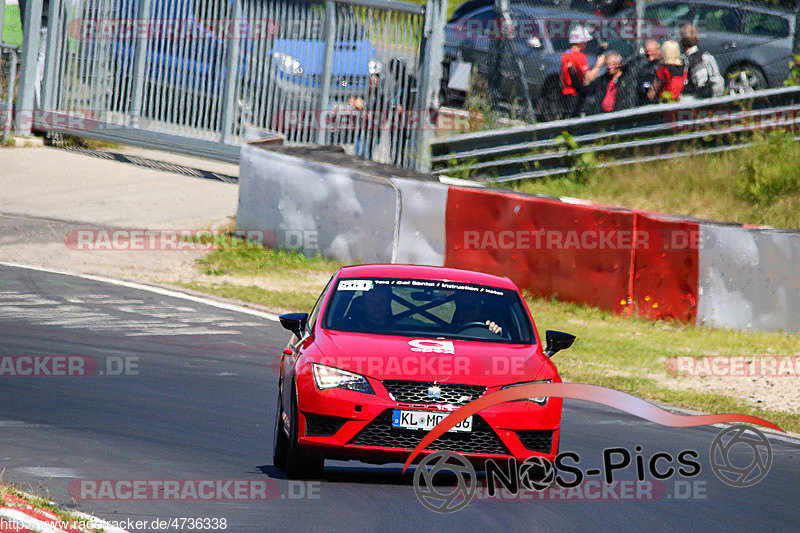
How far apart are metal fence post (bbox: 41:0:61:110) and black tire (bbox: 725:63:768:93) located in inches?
485

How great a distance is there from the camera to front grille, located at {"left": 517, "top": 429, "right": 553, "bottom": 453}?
25.4 ft

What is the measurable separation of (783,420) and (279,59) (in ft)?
45.1

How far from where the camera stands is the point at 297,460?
25.6 ft

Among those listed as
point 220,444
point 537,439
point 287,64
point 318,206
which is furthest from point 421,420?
point 287,64

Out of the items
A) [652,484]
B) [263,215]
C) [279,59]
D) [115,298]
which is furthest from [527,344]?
[279,59]

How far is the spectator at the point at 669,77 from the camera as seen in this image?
20.0 meters

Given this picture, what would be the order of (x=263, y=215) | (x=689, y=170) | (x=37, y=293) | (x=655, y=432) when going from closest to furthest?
1. (x=655, y=432)
2. (x=37, y=293)
3. (x=263, y=215)
4. (x=689, y=170)

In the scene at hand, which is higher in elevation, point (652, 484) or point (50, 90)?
point (50, 90)

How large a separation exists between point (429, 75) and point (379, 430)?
15384mm

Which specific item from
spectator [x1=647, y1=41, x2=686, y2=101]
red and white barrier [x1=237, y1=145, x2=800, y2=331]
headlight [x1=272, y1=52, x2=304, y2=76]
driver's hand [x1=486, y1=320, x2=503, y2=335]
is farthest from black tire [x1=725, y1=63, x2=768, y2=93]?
driver's hand [x1=486, y1=320, x2=503, y2=335]

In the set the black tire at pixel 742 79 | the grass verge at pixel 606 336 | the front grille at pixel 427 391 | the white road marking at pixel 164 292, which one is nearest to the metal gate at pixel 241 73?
the grass verge at pixel 606 336

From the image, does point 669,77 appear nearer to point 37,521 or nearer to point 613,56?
point 613,56

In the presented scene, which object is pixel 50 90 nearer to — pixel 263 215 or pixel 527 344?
pixel 263 215

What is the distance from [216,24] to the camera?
23.2 meters
